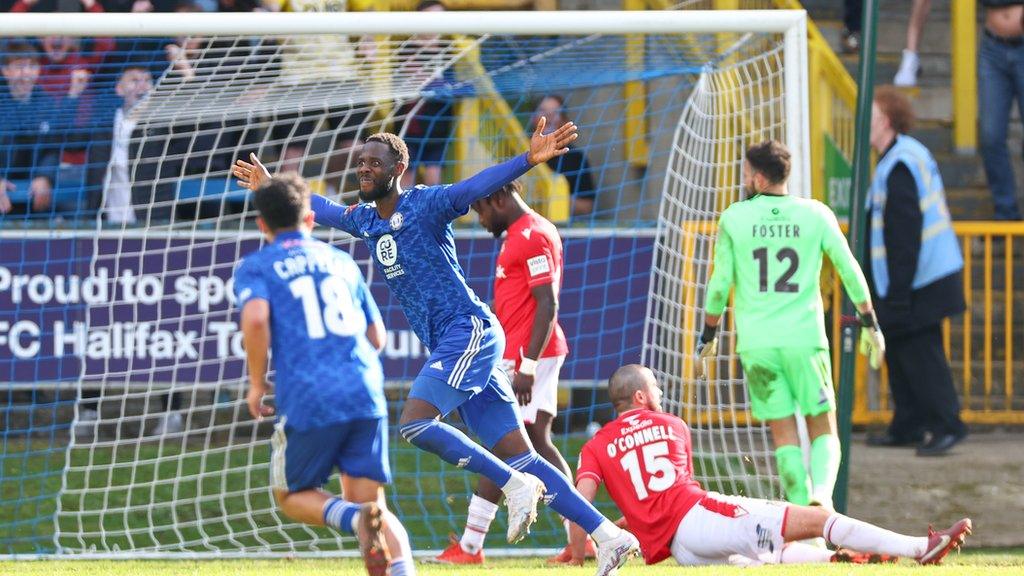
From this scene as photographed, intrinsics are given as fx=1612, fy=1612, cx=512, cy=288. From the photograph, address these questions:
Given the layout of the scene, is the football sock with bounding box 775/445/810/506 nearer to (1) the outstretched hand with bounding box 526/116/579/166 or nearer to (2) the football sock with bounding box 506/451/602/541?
(2) the football sock with bounding box 506/451/602/541

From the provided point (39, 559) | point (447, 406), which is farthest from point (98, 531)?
point (447, 406)

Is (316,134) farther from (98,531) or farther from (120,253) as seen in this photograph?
(98,531)

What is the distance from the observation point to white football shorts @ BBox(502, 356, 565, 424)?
7.68m

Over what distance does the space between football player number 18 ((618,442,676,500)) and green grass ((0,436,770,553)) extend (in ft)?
6.68

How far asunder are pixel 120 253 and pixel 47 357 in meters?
0.77

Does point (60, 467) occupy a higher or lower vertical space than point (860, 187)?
lower

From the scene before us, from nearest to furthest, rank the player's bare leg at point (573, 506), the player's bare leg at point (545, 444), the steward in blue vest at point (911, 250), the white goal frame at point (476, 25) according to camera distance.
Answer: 1. the player's bare leg at point (573, 506)
2. the player's bare leg at point (545, 444)
3. the white goal frame at point (476, 25)
4. the steward in blue vest at point (911, 250)

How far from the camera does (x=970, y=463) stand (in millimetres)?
9469

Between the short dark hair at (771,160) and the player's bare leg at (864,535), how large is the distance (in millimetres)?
1583

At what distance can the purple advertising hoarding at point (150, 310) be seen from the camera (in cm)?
977

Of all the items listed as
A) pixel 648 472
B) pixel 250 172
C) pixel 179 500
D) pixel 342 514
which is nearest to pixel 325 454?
pixel 342 514

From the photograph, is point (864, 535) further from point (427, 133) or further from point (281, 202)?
point (427, 133)

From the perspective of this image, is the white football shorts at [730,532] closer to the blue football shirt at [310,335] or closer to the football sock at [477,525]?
the football sock at [477,525]

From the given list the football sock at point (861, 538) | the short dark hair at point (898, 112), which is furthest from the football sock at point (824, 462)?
the short dark hair at point (898, 112)
